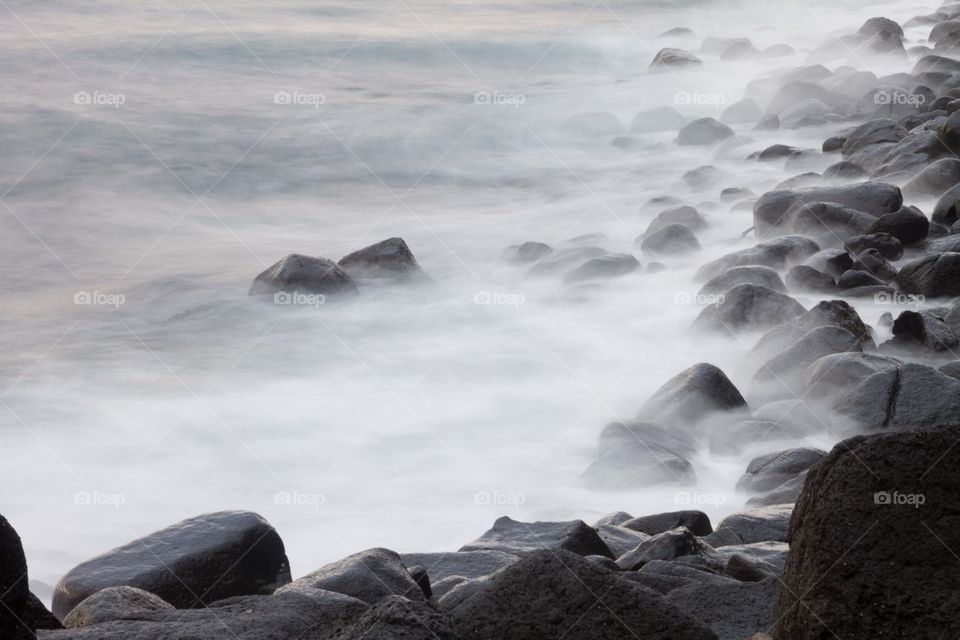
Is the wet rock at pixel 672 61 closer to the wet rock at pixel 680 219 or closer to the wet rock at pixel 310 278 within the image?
the wet rock at pixel 680 219

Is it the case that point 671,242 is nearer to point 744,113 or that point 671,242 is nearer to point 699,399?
point 699,399

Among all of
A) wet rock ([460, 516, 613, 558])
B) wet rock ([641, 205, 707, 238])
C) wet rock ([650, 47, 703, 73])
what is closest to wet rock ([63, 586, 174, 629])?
wet rock ([460, 516, 613, 558])

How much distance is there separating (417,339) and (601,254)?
204cm

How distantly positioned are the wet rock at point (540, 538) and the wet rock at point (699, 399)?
180cm

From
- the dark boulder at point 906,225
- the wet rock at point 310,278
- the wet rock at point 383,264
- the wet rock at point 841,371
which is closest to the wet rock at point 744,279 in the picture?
the dark boulder at point 906,225

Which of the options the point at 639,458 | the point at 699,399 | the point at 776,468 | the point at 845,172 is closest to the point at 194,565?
the point at 639,458

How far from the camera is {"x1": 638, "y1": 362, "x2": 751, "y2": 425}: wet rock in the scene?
21.6 feet

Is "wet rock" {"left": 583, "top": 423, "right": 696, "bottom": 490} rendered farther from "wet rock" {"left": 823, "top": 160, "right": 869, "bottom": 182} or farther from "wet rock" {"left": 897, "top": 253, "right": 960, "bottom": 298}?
"wet rock" {"left": 823, "top": 160, "right": 869, "bottom": 182}

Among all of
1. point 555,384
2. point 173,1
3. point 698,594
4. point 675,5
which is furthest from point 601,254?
point 675,5

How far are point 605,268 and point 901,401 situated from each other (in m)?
4.51

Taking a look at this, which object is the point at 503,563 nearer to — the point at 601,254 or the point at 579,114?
the point at 601,254

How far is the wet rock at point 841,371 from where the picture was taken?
6305mm

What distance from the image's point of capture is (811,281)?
837 cm

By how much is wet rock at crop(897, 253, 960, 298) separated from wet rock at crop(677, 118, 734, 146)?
294 inches
